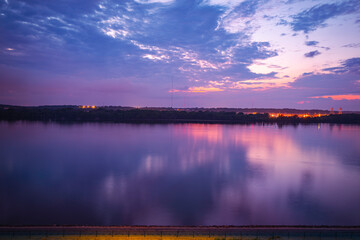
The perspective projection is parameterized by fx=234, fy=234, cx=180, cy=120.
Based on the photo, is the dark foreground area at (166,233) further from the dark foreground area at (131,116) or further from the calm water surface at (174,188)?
the dark foreground area at (131,116)

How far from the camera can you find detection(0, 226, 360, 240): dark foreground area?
4453 millimetres

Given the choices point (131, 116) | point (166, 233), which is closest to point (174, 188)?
point (166, 233)

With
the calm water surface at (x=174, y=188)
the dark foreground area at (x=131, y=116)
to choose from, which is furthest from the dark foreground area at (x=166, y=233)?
the dark foreground area at (x=131, y=116)

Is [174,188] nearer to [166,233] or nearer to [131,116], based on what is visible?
[166,233]

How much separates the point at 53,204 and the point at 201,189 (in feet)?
18.0

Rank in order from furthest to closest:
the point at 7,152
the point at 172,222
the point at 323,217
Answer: the point at 7,152
the point at 323,217
the point at 172,222

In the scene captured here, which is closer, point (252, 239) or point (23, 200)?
point (252, 239)

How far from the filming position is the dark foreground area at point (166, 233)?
4453 millimetres

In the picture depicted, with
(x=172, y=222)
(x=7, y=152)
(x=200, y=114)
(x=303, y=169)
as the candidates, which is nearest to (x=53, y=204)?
(x=172, y=222)

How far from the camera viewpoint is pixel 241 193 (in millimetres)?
9461

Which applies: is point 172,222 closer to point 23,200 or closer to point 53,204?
point 53,204

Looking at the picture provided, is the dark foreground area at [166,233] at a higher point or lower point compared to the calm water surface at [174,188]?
higher

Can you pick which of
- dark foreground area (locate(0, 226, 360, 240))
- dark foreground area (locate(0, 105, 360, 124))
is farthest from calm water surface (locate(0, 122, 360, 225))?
dark foreground area (locate(0, 105, 360, 124))

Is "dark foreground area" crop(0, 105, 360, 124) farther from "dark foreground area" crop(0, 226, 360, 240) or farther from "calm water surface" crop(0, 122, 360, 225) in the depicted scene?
"dark foreground area" crop(0, 226, 360, 240)
